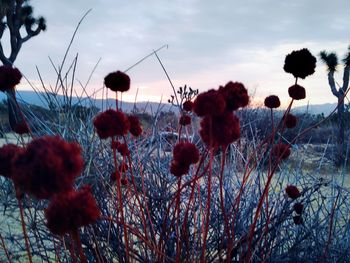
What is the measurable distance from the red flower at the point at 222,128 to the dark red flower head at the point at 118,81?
33cm

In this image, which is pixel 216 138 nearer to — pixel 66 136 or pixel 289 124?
pixel 289 124

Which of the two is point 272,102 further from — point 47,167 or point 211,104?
point 47,167

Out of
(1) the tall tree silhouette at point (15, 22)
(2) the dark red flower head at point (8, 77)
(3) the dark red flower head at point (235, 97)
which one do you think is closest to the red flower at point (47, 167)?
(3) the dark red flower head at point (235, 97)

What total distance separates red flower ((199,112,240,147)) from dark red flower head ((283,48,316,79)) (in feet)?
1.45

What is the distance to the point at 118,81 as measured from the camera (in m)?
1.23

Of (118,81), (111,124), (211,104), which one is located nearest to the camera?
(211,104)

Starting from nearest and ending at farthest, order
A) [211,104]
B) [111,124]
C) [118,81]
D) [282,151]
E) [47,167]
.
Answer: [47,167] → [211,104] → [111,124] → [118,81] → [282,151]

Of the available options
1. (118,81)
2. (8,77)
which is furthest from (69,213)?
(8,77)

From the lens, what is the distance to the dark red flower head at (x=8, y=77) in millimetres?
1294

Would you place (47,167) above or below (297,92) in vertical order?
below

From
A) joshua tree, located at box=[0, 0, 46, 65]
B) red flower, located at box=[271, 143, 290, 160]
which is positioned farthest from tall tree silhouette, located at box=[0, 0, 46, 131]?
red flower, located at box=[271, 143, 290, 160]

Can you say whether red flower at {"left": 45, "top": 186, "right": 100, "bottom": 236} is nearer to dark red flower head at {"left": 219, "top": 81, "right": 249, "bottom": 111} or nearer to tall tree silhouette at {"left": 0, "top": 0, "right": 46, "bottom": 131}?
dark red flower head at {"left": 219, "top": 81, "right": 249, "bottom": 111}

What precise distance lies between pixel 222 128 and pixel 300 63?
49 centimetres

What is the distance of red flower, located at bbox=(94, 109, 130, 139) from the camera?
1.08 meters
